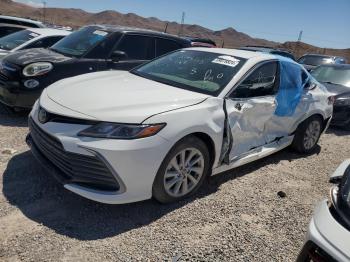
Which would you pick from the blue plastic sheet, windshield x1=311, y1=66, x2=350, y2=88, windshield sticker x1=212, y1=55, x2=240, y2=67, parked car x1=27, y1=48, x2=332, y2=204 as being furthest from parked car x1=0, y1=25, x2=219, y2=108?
windshield x1=311, y1=66, x2=350, y2=88

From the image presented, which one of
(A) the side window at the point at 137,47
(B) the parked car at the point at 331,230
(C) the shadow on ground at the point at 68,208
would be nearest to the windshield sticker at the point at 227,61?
(C) the shadow on ground at the point at 68,208

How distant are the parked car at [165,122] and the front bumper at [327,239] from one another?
152cm

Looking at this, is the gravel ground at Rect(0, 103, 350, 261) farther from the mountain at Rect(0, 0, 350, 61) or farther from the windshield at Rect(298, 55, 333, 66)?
the mountain at Rect(0, 0, 350, 61)

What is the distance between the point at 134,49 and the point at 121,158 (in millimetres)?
4103

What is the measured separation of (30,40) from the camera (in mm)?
7422

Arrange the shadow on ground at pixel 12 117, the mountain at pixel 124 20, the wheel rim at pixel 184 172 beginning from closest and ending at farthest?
the wheel rim at pixel 184 172
the shadow on ground at pixel 12 117
the mountain at pixel 124 20

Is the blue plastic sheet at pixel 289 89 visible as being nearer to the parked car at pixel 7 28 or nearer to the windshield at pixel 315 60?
the parked car at pixel 7 28

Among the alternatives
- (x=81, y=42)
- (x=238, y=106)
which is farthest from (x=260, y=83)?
(x=81, y=42)

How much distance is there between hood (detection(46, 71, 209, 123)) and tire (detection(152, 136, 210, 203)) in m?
0.41

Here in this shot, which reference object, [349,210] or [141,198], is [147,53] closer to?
[141,198]

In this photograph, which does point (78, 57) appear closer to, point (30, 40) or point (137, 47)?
point (137, 47)

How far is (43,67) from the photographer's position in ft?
18.6

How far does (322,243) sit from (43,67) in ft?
16.2

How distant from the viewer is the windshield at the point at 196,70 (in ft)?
13.5
